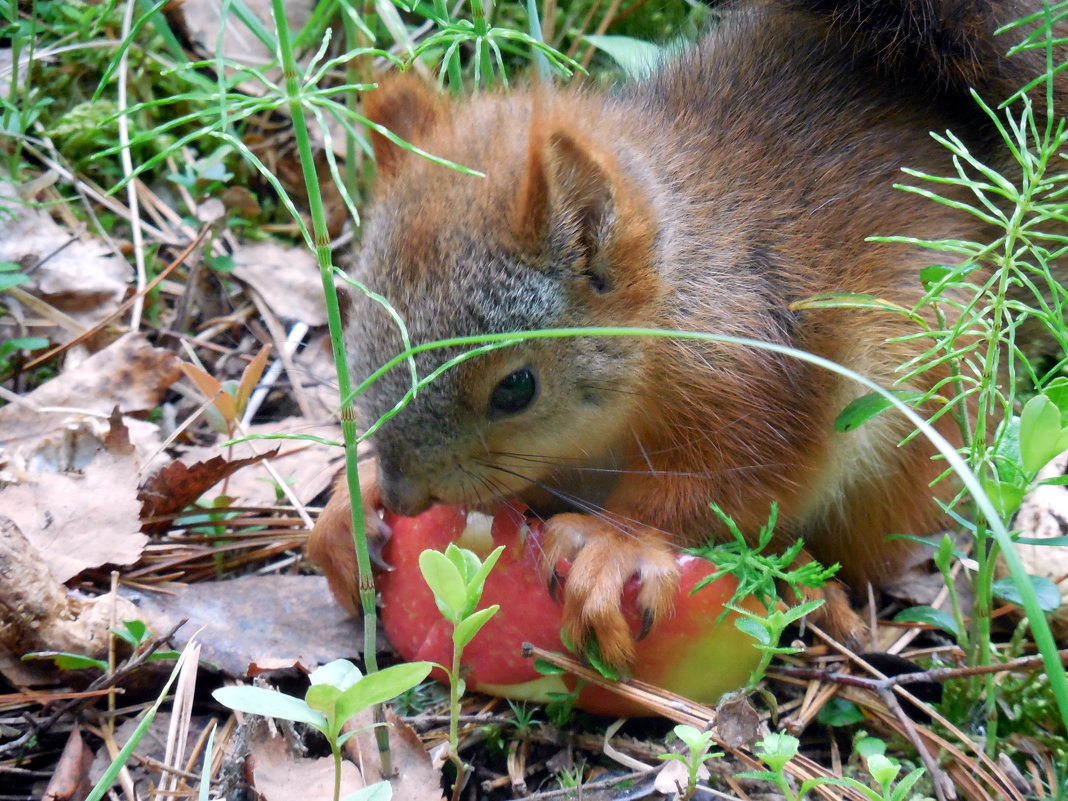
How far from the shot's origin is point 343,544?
2186 mm

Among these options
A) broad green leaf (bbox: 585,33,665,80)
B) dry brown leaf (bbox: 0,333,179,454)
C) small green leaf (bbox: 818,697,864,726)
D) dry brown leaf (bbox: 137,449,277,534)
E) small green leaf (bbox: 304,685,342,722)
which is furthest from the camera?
broad green leaf (bbox: 585,33,665,80)

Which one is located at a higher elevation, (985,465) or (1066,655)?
(985,465)

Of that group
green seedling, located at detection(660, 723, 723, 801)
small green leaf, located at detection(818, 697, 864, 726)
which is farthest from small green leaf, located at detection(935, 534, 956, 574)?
green seedling, located at detection(660, 723, 723, 801)

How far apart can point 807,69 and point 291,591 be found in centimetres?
166

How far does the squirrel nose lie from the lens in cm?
196

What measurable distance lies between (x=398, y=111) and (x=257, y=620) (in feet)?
3.59

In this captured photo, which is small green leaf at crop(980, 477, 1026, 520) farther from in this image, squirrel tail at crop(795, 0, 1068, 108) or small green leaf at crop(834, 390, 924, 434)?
squirrel tail at crop(795, 0, 1068, 108)

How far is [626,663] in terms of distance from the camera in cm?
189

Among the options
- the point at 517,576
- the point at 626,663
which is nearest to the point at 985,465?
the point at 626,663

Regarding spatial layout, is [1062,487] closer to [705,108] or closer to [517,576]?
[705,108]

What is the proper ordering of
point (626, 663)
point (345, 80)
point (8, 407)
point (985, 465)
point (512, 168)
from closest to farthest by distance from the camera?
point (985, 465), point (626, 663), point (512, 168), point (8, 407), point (345, 80)

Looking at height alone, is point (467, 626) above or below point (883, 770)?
above

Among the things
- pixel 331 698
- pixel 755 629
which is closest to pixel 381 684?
pixel 331 698

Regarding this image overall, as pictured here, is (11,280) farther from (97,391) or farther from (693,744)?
(693,744)
